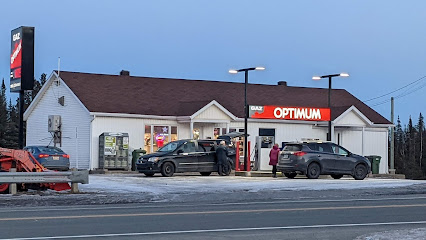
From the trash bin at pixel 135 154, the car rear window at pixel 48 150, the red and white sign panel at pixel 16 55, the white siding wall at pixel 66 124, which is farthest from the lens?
the white siding wall at pixel 66 124

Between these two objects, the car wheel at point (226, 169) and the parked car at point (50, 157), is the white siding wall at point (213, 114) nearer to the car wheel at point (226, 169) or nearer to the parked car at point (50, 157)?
the car wheel at point (226, 169)

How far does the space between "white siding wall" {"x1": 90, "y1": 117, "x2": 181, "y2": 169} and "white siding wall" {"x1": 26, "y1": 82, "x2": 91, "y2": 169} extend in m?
0.52

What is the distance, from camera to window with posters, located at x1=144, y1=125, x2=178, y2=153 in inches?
1727

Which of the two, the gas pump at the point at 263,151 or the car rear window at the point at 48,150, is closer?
the car rear window at the point at 48,150

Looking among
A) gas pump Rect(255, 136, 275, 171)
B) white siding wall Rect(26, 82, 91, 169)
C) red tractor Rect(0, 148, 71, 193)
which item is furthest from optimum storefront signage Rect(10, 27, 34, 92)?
gas pump Rect(255, 136, 275, 171)

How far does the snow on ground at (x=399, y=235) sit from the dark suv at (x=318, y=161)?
19.5m

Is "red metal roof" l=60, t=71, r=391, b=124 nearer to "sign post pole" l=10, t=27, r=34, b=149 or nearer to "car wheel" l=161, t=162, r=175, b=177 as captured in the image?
"car wheel" l=161, t=162, r=175, b=177

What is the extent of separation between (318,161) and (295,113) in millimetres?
12958

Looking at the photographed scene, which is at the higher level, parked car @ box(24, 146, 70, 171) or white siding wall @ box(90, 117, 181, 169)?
white siding wall @ box(90, 117, 181, 169)

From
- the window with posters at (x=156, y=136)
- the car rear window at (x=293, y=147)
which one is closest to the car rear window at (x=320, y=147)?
the car rear window at (x=293, y=147)

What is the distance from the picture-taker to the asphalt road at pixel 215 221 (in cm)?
1303

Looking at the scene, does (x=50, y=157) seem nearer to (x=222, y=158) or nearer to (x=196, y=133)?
(x=222, y=158)

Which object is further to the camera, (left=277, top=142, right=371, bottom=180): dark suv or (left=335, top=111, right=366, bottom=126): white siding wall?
(left=335, top=111, right=366, bottom=126): white siding wall

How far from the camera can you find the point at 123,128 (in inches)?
1695
